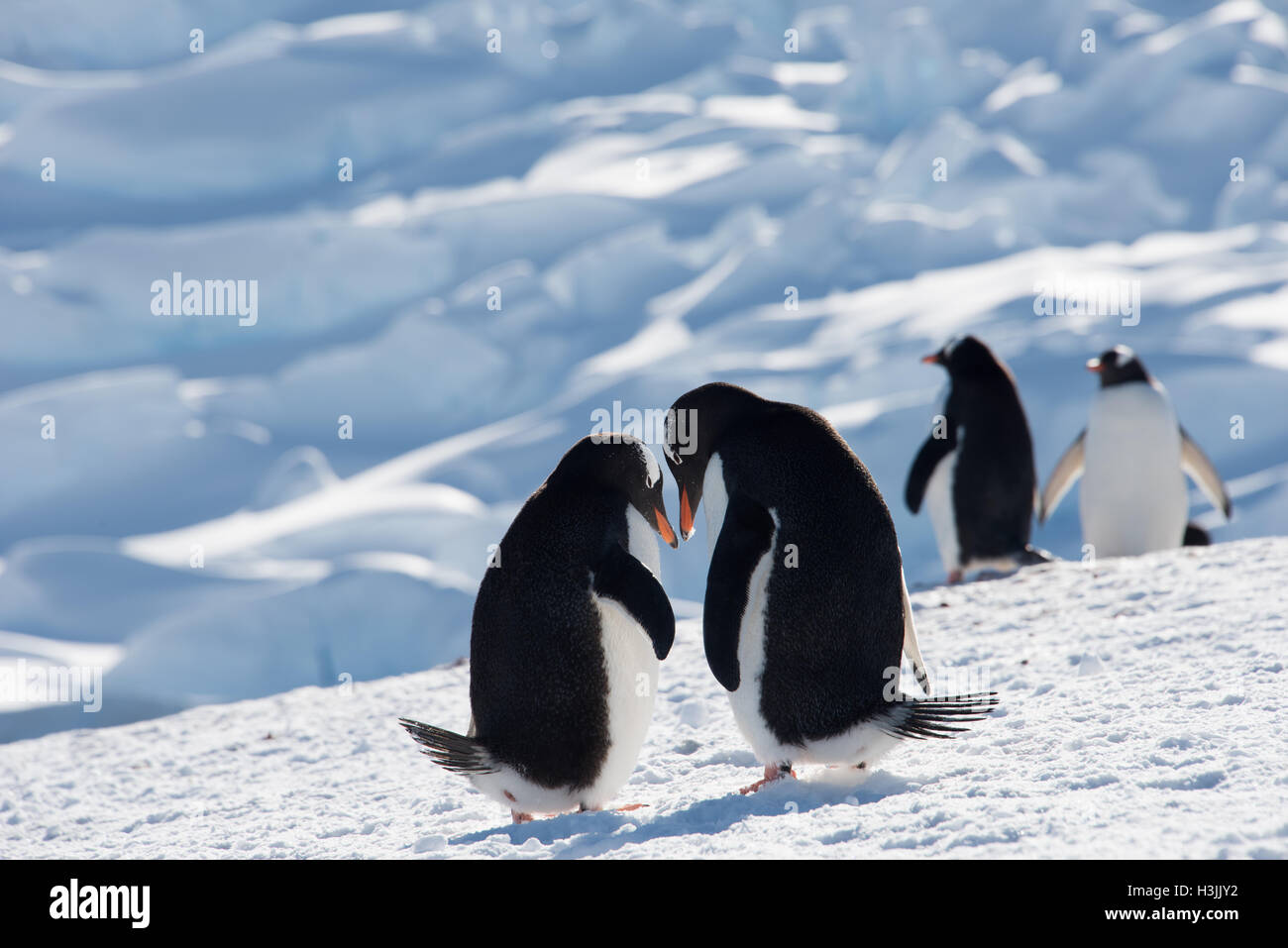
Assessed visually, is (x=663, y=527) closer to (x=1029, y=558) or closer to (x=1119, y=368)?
(x=1029, y=558)

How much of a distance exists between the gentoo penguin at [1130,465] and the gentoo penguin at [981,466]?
2.34ft

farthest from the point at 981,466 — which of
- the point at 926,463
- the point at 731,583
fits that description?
the point at 731,583

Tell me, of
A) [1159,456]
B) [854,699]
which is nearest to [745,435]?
[854,699]

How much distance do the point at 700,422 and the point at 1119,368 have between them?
430 centimetres

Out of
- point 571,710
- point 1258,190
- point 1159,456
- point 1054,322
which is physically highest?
point 1258,190

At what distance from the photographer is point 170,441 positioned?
40.8ft

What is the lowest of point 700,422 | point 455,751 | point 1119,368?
point 455,751

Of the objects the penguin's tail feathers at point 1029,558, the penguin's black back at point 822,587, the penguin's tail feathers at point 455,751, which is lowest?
the penguin's tail feathers at point 455,751

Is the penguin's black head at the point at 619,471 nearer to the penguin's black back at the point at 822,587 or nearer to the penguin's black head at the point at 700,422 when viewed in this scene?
the penguin's black head at the point at 700,422

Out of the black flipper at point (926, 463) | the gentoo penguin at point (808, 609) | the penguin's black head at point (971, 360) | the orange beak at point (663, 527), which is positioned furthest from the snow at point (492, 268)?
the gentoo penguin at point (808, 609)

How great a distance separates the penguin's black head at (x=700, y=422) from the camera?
269 cm

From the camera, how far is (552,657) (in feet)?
8.18

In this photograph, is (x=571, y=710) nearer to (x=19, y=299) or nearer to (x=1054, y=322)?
(x=1054, y=322)
